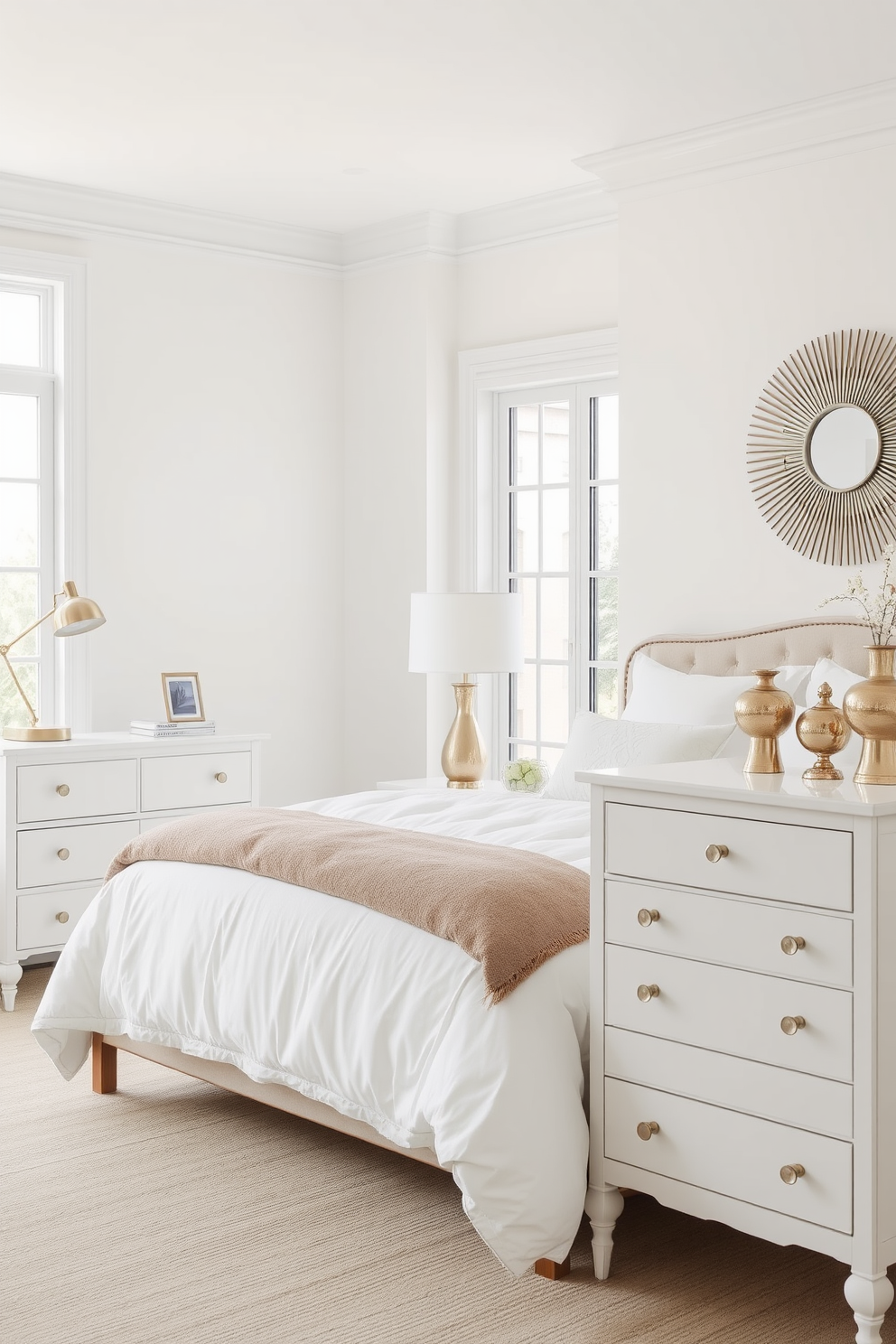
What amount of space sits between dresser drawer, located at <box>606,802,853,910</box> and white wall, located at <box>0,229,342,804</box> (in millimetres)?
3215

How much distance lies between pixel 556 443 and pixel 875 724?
331 centimetres

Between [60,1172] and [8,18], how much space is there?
2889 mm

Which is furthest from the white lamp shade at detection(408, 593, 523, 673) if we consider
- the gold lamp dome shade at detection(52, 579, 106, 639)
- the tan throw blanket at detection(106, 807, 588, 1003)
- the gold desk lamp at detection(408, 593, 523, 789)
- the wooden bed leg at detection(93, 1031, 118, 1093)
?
the wooden bed leg at detection(93, 1031, 118, 1093)

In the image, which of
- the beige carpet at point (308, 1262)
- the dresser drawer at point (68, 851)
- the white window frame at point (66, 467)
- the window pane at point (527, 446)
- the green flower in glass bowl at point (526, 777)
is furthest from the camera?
the window pane at point (527, 446)

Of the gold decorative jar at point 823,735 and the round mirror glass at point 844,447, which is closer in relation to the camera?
the gold decorative jar at point 823,735

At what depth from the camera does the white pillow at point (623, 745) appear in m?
3.69

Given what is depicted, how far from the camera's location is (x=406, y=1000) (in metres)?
2.79

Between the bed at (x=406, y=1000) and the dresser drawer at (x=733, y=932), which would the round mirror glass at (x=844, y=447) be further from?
the dresser drawer at (x=733, y=932)

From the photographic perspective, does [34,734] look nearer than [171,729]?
Yes

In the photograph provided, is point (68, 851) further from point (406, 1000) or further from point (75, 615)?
point (406, 1000)

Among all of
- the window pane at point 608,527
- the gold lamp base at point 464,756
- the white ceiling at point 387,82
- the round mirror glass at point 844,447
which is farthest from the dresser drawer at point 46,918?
the round mirror glass at point 844,447

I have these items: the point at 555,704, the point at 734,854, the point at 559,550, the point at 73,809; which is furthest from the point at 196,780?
the point at 734,854

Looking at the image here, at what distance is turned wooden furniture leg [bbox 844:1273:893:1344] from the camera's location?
222 cm

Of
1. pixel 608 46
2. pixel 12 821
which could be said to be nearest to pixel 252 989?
pixel 12 821
